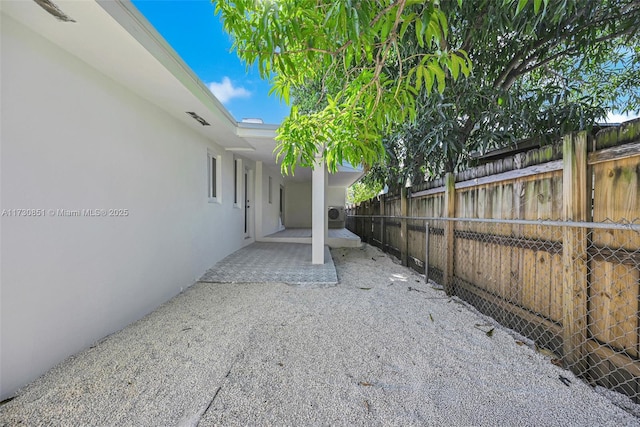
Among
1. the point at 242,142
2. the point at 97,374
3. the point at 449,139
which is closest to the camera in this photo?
the point at 97,374

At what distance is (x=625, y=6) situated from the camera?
2.85 metres

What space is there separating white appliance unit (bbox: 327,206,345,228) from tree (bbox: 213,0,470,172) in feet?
37.3

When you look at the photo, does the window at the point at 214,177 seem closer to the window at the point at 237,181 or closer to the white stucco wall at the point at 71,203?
the window at the point at 237,181

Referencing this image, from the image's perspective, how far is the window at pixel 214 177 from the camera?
5332mm

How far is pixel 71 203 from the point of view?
2199mm

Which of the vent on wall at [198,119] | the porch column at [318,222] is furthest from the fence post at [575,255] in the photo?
the vent on wall at [198,119]

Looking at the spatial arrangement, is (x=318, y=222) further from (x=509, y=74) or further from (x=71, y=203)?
(x=509, y=74)

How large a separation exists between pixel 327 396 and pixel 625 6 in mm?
4835

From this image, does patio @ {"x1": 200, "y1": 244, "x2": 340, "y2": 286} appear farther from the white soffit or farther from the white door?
the white soffit

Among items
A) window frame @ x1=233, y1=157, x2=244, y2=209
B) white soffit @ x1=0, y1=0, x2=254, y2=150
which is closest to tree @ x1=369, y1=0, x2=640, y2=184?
white soffit @ x1=0, y1=0, x2=254, y2=150

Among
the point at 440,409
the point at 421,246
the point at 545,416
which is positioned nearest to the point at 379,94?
the point at 440,409

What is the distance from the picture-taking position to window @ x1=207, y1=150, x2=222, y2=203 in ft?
17.5

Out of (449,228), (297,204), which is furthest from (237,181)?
(297,204)

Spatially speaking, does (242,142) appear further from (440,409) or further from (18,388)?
(440,409)
